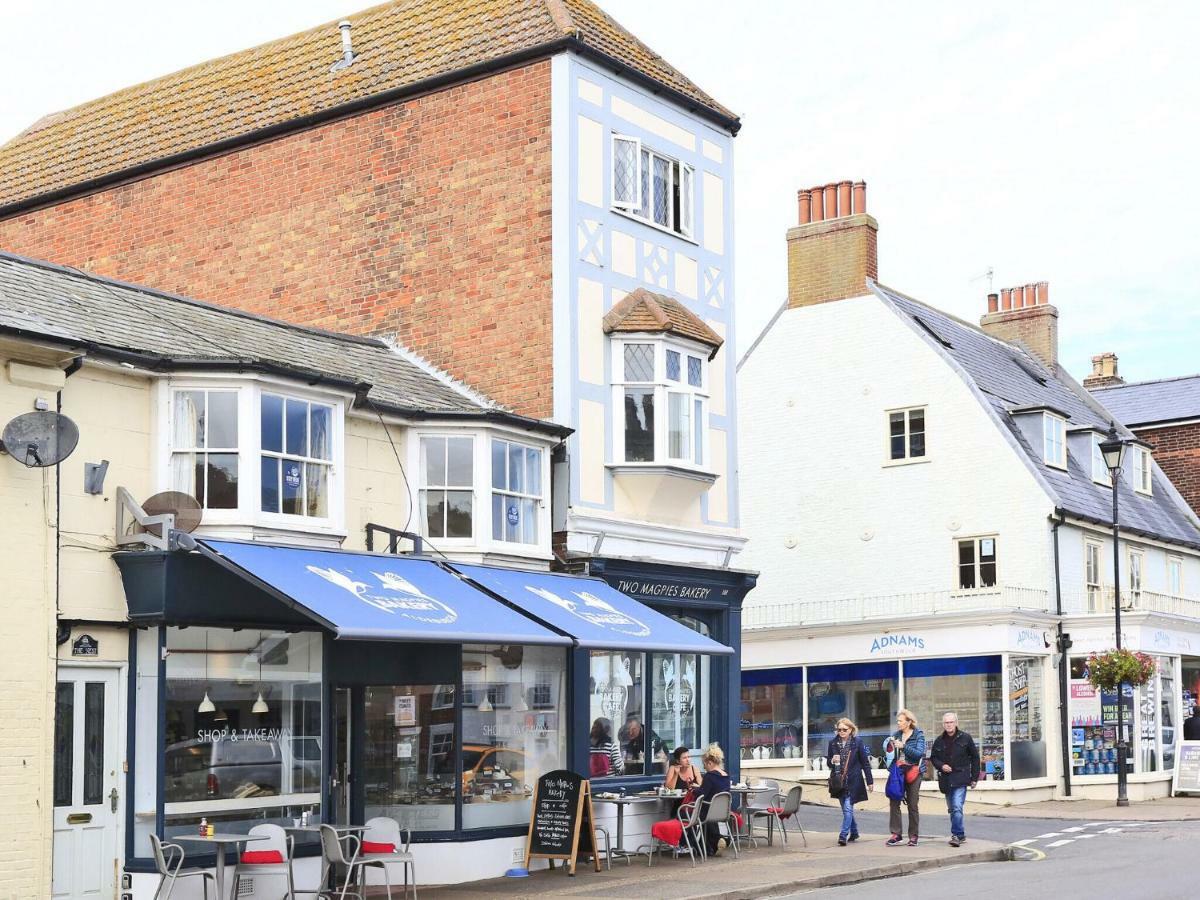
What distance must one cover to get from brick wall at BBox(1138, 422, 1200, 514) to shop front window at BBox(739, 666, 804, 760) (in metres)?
15.6

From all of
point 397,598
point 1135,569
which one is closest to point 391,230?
point 397,598

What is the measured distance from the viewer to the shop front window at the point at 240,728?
49.3ft

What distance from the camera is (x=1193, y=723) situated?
34.7 m

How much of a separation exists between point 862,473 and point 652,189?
14978mm

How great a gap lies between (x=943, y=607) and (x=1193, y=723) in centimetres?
657

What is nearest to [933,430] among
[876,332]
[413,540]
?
[876,332]

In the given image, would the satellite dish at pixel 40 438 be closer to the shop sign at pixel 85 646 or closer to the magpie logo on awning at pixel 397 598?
the shop sign at pixel 85 646

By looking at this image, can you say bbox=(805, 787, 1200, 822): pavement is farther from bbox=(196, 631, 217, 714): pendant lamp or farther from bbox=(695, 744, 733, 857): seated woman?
bbox=(196, 631, 217, 714): pendant lamp

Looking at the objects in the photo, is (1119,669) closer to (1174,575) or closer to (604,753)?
(1174,575)

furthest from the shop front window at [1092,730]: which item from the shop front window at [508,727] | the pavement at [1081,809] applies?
the shop front window at [508,727]

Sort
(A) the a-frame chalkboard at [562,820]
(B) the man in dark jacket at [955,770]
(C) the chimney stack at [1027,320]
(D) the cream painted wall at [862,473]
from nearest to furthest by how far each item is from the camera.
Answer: (A) the a-frame chalkboard at [562,820]
(B) the man in dark jacket at [955,770]
(D) the cream painted wall at [862,473]
(C) the chimney stack at [1027,320]

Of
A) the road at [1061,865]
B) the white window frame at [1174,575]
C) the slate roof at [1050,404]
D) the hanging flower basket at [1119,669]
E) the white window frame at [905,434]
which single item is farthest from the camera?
the white window frame at [1174,575]

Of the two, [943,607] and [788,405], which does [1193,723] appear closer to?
[943,607]

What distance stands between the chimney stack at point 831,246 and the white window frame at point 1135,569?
865 cm
